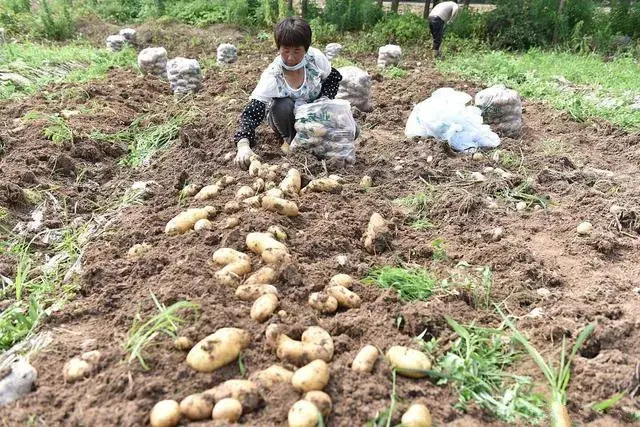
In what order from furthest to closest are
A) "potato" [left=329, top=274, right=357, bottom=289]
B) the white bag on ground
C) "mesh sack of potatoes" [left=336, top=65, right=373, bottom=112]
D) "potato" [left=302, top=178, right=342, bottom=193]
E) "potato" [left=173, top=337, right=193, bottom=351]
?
"mesh sack of potatoes" [left=336, top=65, right=373, bottom=112]
the white bag on ground
"potato" [left=302, top=178, right=342, bottom=193]
"potato" [left=329, top=274, right=357, bottom=289]
"potato" [left=173, top=337, right=193, bottom=351]

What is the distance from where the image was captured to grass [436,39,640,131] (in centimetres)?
613

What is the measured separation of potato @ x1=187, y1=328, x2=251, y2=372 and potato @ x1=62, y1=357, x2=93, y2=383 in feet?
1.27

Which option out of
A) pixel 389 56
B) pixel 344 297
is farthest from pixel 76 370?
pixel 389 56

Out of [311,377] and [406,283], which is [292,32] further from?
[311,377]

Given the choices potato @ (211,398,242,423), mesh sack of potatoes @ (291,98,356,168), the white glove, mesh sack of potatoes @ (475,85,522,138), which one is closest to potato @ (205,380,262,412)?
potato @ (211,398,242,423)

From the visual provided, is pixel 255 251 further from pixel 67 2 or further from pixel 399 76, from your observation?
pixel 67 2

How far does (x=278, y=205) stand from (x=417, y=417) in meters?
1.68

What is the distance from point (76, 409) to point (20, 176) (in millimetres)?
2710

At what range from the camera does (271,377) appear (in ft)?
6.64

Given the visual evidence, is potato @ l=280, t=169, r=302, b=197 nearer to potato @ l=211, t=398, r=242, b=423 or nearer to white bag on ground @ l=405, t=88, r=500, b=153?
white bag on ground @ l=405, t=88, r=500, b=153

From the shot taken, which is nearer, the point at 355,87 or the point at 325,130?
the point at 325,130

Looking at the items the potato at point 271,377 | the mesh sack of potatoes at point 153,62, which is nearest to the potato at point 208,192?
the potato at point 271,377

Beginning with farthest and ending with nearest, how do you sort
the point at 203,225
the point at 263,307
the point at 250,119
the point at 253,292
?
the point at 250,119
the point at 203,225
the point at 253,292
the point at 263,307

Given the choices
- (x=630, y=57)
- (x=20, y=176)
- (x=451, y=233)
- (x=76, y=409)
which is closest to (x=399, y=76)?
(x=630, y=57)
